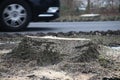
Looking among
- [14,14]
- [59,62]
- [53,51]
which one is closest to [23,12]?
[14,14]

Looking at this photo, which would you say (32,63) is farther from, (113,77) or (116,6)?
(116,6)

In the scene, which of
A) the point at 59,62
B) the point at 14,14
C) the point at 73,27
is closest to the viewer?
the point at 59,62

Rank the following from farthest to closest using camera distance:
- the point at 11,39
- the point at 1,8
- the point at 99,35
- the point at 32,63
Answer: the point at 1,8 < the point at 99,35 < the point at 11,39 < the point at 32,63

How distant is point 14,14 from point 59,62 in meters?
4.49

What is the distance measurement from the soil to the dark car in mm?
3505

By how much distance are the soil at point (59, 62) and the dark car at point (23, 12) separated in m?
3.50

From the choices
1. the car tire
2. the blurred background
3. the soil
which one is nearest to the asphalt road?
the car tire

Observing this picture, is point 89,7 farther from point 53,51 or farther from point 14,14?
point 53,51

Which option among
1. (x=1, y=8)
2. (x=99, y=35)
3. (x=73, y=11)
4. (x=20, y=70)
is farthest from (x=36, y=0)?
(x=73, y=11)

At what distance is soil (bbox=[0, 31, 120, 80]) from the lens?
4188 millimetres

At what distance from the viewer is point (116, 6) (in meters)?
20.0

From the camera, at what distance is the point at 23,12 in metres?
9.23

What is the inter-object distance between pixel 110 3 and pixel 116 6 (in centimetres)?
36

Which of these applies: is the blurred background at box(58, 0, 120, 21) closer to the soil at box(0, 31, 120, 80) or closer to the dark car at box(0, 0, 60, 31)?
the dark car at box(0, 0, 60, 31)
